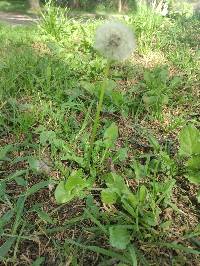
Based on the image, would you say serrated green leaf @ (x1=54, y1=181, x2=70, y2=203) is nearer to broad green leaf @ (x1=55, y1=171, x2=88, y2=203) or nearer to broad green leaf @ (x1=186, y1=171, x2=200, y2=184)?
broad green leaf @ (x1=55, y1=171, x2=88, y2=203)

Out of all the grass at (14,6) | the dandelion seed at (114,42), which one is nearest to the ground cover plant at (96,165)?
the dandelion seed at (114,42)

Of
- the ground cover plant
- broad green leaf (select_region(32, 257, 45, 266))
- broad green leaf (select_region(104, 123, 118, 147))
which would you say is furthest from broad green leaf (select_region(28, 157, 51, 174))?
broad green leaf (select_region(32, 257, 45, 266))

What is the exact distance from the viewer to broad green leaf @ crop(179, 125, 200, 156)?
85.6 inches

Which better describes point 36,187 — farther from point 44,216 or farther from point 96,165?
point 96,165

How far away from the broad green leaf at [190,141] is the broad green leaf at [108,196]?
1.74ft

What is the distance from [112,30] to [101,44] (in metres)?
0.10

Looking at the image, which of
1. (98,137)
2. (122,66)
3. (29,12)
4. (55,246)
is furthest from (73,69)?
(29,12)

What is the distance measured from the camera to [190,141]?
219cm

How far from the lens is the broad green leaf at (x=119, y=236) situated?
172 centimetres

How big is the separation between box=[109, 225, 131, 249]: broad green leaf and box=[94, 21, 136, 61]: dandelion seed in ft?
2.78

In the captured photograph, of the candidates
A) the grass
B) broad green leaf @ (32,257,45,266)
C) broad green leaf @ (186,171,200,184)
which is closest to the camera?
broad green leaf @ (32,257,45,266)

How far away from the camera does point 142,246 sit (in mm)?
1788

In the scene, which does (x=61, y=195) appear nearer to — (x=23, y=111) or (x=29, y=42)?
(x=23, y=111)

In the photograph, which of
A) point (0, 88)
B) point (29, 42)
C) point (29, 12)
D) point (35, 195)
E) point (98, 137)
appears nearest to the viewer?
point (35, 195)
